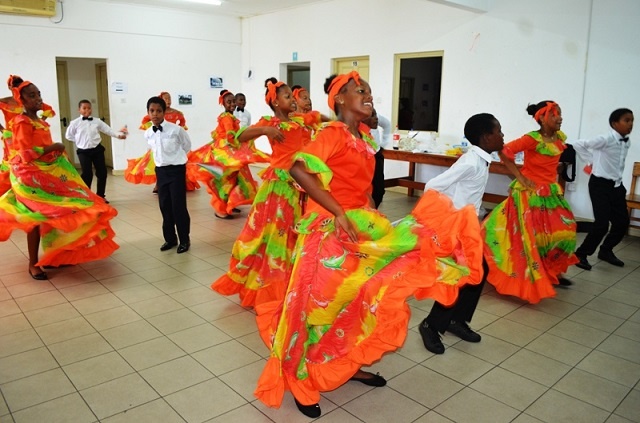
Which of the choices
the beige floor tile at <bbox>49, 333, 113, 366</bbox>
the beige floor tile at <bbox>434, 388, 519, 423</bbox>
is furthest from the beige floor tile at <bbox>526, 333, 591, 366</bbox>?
the beige floor tile at <bbox>49, 333, 113, 366</bbox>

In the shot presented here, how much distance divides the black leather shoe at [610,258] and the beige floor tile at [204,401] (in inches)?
168

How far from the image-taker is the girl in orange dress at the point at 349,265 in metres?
2.35

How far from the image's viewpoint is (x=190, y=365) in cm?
312

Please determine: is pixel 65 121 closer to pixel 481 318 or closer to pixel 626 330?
pixel 481 318

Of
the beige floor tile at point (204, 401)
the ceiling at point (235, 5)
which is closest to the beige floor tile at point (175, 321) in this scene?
the beige floor tile at point (204, 401)

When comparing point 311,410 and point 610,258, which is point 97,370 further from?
point 610,258

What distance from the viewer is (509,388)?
292cm

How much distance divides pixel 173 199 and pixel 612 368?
4084 millimetres

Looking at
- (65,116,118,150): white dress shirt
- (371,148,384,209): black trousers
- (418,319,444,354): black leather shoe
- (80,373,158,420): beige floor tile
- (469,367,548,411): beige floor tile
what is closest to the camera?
(80,373,158,420): beige floor tile

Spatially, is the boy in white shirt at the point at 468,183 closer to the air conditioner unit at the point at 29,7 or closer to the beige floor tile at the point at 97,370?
the beige floor tile at the point at 97,370

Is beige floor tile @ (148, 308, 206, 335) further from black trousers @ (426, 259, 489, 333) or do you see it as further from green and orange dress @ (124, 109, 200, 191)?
green and orange dress @ (124, 109, 200, 191)

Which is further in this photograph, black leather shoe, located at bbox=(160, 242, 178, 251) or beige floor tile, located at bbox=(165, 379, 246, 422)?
black leather shoe, located at bbox=(160, 242, 178, 251)

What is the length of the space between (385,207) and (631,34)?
384 cm

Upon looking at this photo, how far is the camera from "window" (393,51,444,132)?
8.37 meters
